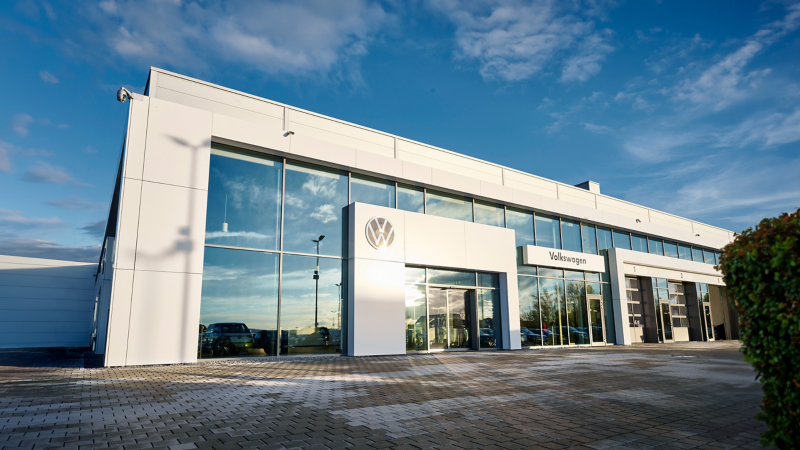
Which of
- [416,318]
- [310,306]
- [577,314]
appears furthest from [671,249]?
[310,306]

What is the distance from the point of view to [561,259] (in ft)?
70.7

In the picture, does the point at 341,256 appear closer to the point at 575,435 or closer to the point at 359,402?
the point at 359,402

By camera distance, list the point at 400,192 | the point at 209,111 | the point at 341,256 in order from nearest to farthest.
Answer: the point at 209,111 → the point at 341,256 → the point at 400,192

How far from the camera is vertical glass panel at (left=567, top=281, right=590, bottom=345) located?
70.6 ft

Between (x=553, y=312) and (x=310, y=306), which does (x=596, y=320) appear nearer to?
(x=553, y=312)

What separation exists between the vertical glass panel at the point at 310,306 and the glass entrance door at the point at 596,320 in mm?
13963

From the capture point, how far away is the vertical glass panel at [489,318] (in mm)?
18109

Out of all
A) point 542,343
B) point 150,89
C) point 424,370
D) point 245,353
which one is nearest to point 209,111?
point 150,89

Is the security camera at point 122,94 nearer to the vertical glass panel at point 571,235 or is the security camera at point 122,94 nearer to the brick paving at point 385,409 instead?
the brick paving at point 385,409

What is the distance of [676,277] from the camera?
92.8 feet

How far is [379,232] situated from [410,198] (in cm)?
255

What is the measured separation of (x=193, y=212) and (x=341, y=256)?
4.73 metres

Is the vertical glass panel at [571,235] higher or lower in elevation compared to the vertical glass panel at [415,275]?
higher

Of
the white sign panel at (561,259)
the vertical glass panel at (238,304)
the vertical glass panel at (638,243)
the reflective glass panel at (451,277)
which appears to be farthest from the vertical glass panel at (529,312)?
the vertical glass panel at (238,304)
